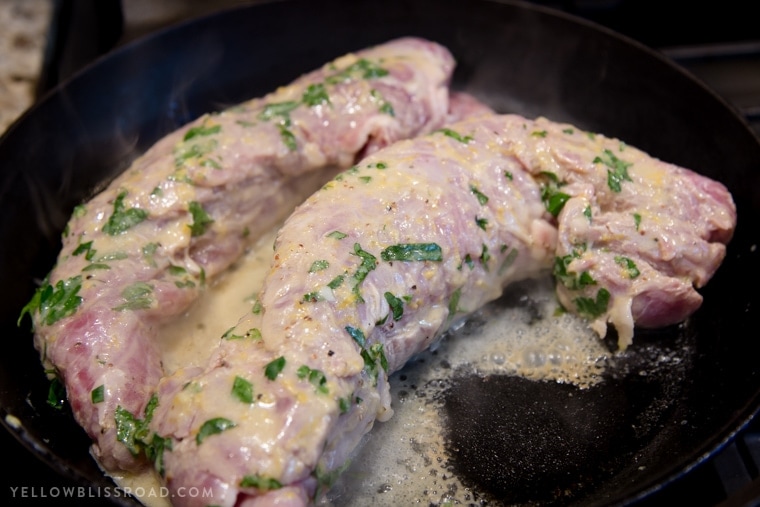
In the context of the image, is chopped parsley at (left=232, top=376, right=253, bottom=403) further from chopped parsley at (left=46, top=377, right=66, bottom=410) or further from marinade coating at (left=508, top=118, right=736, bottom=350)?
marinade coating at (left=508, top=118, right=736, bottom=350)

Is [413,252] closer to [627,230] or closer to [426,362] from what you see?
[426,362]

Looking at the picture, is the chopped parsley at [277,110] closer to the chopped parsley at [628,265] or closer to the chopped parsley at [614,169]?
the chopped parsley at [614,169]

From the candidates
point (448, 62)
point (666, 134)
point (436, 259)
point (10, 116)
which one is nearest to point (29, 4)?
point (10, 116)

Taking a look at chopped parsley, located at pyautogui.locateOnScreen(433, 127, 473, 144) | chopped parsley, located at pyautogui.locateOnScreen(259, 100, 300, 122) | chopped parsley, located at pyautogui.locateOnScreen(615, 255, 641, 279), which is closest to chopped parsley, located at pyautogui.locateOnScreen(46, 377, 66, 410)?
chopped parsley, located at pyautogui.locateOnScreen(259, 100, 300, 122)

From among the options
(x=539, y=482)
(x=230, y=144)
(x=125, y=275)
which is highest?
(x=230, y=144)

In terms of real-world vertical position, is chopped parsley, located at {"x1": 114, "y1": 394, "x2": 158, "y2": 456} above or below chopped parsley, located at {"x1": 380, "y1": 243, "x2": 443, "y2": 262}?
below

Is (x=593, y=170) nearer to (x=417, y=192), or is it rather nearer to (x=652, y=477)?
(x=417, y=192)
